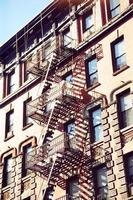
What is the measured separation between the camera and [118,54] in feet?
90.7

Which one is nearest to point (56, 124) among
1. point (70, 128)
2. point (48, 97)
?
point (70, 128)

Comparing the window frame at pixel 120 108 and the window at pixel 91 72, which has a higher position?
the window at pixel 91 72

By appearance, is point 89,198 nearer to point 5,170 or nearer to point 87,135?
point 87,135

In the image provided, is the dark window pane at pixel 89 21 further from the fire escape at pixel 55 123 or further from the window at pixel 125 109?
the window at pixel 125 109

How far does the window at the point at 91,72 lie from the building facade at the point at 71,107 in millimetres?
64

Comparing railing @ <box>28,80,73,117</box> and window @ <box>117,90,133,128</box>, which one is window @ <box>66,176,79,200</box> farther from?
railing @ <box>28,80,73,117</box>

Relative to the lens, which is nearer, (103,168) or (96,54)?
(103,168)

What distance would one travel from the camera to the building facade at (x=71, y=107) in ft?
82.1

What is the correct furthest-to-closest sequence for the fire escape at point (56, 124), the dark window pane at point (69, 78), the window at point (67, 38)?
the window at point (67, 38)
the dark window pane at point (69, 78)
the fire escape at point (56, 124)

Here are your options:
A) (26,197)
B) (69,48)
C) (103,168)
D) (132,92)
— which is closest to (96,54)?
(69,48)

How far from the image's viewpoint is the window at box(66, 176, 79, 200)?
25.8m

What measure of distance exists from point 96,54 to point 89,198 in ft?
29.4

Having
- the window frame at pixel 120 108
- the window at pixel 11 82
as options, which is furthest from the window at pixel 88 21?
the window at pixel 11 82

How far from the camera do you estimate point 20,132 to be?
1266 inches
